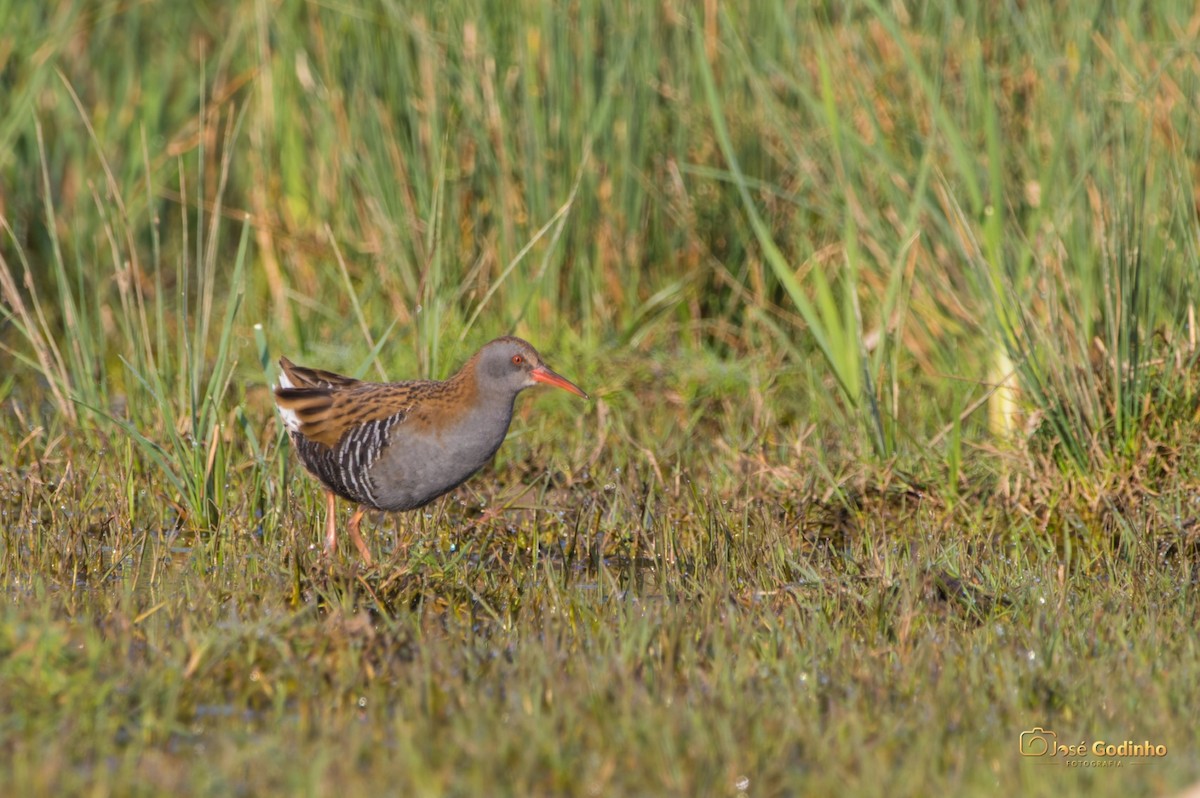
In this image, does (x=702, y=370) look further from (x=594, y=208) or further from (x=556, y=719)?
(x=556, y=719)

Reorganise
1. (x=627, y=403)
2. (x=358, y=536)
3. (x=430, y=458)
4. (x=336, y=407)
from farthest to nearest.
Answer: (x=627, y=403) < (x=336, y=407) < (x=358, y=536) < (x=430, y=458)

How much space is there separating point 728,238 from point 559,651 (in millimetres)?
3958

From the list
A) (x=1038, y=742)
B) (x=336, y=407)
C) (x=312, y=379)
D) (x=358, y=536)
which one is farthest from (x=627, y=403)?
(x=1038, y=742)

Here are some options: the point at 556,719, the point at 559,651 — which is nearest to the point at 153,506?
the point at 559,651

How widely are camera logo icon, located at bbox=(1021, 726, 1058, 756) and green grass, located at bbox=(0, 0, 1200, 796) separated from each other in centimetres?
6

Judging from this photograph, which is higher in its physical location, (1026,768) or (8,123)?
(8,123)

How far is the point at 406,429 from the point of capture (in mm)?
5082

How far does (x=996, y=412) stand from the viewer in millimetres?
6117

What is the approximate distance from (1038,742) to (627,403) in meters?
3.37

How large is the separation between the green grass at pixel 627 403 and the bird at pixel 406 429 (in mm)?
193

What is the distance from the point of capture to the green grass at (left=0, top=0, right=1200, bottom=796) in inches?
140

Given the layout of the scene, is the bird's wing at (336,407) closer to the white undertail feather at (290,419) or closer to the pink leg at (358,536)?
the white undertail feather at (290,419)

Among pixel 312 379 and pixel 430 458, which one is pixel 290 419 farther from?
pixel 430 458

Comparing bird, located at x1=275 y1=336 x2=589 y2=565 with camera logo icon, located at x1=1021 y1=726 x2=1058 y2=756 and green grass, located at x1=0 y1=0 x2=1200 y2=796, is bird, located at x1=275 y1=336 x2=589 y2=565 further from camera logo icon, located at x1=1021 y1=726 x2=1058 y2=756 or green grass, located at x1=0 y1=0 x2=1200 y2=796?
camera logo icon, located at x1=1021 y1=726 x2=1058 y2=756
